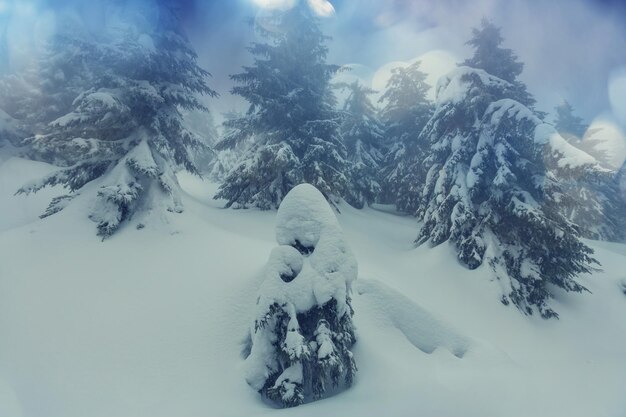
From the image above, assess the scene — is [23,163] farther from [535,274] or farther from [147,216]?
[535,274]

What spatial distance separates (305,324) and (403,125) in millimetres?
23275

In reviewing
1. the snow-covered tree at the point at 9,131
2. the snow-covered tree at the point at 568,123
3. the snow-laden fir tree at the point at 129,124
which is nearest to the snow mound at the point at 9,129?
the snow-covered tree at the point at 9,131

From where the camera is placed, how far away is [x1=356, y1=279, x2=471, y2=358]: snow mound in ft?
25.3

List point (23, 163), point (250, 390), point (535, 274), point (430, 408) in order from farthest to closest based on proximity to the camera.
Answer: point (23, 163)
point (535, 274)
point (250, 390)
point (430, 408)

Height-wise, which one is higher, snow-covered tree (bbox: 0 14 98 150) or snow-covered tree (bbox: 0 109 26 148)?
snow-covered tree (bbox: 0 14 98 150)

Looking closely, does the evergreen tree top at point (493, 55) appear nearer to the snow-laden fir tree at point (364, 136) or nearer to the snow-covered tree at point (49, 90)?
the snow-laden fir tree at point (364, 136)

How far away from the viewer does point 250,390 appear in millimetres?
6023

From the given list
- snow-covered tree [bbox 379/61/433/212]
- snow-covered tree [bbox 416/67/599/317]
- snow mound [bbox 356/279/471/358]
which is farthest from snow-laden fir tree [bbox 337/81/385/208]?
snow mound [bbox 356/279/471/358]

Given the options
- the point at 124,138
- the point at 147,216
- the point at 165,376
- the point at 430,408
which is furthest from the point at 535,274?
the point at 124,138

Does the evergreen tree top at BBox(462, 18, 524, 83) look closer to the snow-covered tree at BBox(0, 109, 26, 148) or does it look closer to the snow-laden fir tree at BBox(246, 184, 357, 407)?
the snow-laden fir tree at BBox(246, 184, 357, 407)

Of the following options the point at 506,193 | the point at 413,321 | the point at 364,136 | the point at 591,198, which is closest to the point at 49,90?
the point at 364,136

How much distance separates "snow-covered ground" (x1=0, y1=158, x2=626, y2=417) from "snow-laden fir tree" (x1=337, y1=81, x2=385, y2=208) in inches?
495

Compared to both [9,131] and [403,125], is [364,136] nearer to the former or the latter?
[403,125]

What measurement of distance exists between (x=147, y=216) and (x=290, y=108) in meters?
8.83
